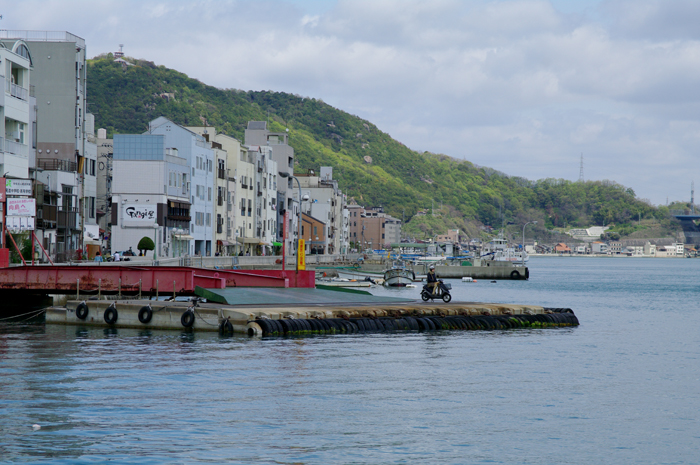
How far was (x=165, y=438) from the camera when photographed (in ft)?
58.4

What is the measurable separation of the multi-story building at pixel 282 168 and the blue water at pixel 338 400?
9656 centimetres

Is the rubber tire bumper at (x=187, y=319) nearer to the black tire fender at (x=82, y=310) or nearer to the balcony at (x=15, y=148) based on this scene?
the black tire fender at (x=82, y=310)

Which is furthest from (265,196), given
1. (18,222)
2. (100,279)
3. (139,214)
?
(18,222)

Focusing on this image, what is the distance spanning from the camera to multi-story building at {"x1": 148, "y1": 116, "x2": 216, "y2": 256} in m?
95.1

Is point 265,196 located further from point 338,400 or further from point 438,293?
point 338,400

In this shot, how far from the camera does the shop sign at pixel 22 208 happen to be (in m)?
42.2

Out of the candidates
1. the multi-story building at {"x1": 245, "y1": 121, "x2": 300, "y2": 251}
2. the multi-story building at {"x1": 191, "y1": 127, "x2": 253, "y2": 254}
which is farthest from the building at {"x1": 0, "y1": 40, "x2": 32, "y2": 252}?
the multi-story building at {"x1": 245, "y1": 121, "x2": 300, "y2": 251}

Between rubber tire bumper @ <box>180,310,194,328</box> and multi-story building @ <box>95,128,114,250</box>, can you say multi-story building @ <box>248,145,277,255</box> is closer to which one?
multi-story building @ <box>95,128,114,250</box>

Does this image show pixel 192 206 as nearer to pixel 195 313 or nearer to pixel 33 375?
pixel 195 313

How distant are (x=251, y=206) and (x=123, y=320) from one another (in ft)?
252

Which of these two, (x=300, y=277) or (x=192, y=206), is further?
(x=192, y=206)

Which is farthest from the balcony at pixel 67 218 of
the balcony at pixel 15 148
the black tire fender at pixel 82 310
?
the black tire fender at pixel 82 310

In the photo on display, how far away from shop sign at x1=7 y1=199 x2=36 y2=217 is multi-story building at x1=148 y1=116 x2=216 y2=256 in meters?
49.4

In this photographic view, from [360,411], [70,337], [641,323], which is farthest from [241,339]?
[641,323]
